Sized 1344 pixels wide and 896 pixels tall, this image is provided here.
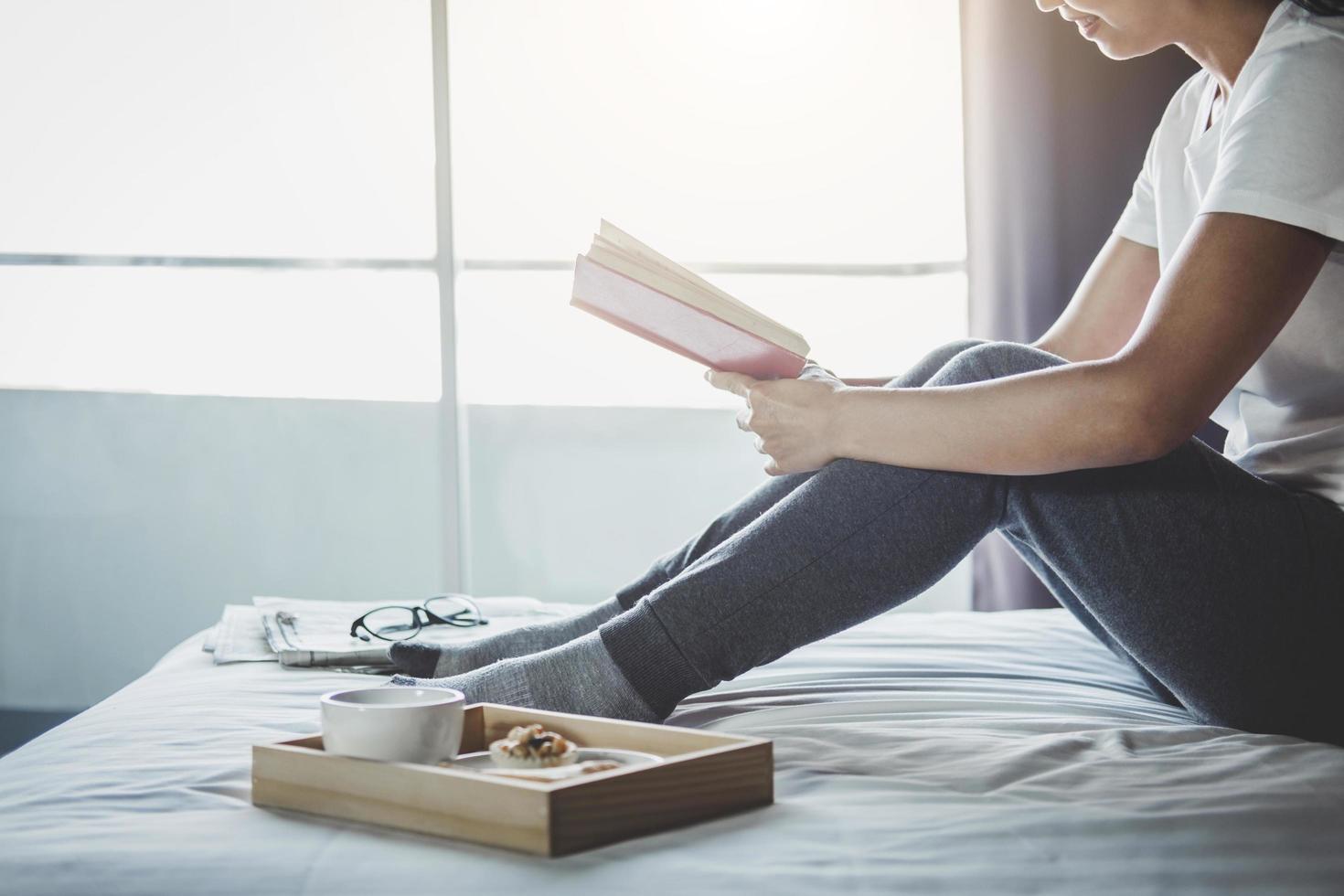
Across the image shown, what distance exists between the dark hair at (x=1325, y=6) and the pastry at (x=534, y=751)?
87 cm

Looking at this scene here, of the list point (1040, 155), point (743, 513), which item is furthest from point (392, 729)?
point (1040, 155)

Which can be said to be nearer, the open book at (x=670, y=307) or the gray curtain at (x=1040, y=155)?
the open book at (x=670, y=307)

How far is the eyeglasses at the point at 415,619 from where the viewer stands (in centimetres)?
153

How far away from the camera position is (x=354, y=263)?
3162mm

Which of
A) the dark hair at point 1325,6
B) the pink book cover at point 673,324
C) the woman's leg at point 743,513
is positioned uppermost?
the dark hair at point 1325,6

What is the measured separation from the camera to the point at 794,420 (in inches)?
43.7

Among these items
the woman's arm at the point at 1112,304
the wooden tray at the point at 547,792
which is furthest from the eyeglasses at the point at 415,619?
the woman's arm at the point at 1112,304

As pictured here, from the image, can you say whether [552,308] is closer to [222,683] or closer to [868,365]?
[868,365]

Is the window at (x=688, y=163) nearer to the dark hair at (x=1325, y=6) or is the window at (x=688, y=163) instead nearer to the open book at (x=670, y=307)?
the open book at (x=670, y=307)

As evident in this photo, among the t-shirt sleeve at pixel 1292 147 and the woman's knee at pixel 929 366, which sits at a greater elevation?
the t-shirt sleeve at pixel 1292 147

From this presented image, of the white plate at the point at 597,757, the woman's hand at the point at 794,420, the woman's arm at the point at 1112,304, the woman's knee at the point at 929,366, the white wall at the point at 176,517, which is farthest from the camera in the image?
the white wall at the point at 176,517

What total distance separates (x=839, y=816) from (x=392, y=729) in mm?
281

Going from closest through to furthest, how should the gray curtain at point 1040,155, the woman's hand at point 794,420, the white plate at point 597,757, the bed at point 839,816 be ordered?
1. the bed at point 839,816
2. the white plate at point 597,757
3. the woman's hand at point 794,420
4. the gray curtain at point 1040,155

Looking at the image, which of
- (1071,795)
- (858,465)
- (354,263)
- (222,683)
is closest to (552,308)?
(354,263)
